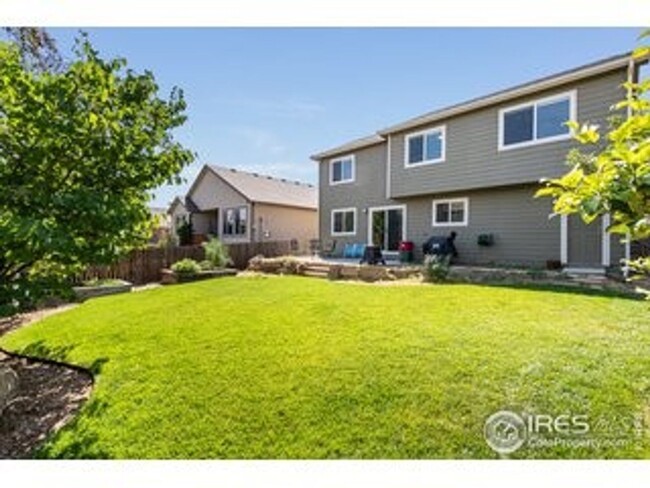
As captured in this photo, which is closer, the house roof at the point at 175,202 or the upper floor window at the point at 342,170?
the upper floor window at the point at 342,170

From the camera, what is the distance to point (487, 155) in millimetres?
13859

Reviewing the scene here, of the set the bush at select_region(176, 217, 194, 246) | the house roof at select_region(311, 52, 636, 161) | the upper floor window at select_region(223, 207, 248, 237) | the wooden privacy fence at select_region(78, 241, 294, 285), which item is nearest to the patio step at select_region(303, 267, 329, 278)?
the wooden privacy fence at select_region(78, 241, 294, 285)

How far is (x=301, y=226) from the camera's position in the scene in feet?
93.6

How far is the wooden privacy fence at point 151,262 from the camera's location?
49.1 ft

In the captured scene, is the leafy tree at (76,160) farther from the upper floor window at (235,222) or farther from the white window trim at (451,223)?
the upper floor window at (235,222)

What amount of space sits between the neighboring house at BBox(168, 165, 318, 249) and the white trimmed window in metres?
6.03

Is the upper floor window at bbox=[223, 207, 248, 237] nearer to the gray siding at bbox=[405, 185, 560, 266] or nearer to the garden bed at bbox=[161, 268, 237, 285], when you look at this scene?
the garden bed at bbox=[161, 268, 237, 285]

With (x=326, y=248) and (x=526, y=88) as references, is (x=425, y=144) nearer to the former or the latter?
(x=526, y=88)

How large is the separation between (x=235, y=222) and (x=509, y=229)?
674 inches

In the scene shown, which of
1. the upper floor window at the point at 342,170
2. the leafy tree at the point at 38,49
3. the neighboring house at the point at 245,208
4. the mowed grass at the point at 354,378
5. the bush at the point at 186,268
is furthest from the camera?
the neighboring house at the point at 245,208

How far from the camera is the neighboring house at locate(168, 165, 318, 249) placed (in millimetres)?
25969

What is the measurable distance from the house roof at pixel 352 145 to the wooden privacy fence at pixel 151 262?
530 cm

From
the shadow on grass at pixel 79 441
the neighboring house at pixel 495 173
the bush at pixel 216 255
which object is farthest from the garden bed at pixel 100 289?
the neighboring house at pixel 495 173
